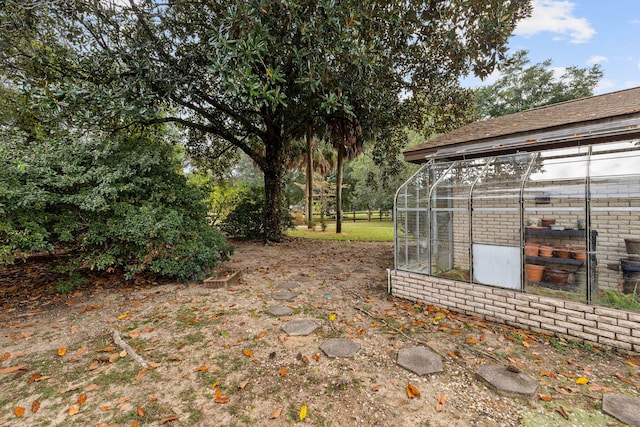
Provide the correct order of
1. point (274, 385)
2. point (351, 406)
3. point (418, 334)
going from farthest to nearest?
point (418, 334) < point (274, 385) < point (351, 406)

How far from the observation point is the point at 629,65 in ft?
33.5

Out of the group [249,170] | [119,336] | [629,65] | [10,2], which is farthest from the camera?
[249,170]

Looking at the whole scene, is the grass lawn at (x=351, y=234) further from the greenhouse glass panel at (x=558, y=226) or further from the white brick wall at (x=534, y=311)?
the greenhouse glass panel at (x=558, y=226)

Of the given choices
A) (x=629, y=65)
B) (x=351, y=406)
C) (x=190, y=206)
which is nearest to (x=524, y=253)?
(x=351, y=406)

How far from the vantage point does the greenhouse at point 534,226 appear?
11.6 ft

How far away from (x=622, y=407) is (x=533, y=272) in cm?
185

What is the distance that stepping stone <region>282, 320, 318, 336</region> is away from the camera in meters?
3.67

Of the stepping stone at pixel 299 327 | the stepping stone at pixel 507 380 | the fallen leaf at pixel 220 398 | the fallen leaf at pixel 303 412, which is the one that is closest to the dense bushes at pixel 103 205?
the stepping stone at pixel 299 327

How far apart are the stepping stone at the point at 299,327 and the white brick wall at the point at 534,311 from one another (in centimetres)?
211

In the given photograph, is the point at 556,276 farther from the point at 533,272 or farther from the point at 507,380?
the point at 507,380

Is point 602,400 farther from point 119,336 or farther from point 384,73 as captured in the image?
point 384,73

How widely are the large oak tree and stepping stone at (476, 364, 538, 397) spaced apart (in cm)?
478

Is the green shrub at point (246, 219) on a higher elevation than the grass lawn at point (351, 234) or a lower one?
higher

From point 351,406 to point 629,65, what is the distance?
51.4ft
